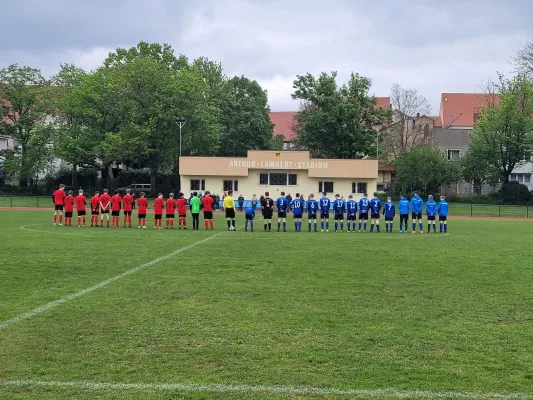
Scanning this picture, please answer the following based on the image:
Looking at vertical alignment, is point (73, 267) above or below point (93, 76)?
below

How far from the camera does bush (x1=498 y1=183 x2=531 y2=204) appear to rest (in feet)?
168

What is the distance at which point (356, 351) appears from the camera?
5.92 meters

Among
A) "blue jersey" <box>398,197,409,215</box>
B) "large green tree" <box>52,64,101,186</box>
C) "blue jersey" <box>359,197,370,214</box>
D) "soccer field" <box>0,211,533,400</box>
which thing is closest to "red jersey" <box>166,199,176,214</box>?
"blue jersey" <box>359,197,370,214</box>

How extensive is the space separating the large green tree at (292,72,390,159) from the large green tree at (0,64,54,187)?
2554 centimetres

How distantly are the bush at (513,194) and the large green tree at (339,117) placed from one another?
42.3ft

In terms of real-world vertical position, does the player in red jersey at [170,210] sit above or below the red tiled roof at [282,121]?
below

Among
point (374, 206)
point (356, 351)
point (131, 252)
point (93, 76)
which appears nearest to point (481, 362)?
point (356, 351)

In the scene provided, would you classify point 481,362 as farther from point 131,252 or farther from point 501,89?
point 501,89

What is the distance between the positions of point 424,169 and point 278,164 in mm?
15513

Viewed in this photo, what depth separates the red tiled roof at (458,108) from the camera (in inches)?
3238

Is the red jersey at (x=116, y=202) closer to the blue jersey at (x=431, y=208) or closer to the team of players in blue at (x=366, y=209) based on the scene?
the team of players in blue at (x=366, y=209)

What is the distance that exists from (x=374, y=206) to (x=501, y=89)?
41.5m

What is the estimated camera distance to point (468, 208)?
145 ft

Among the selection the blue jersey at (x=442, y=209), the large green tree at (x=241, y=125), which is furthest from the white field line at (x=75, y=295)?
→ the large green tree at (x=241, y=125)
